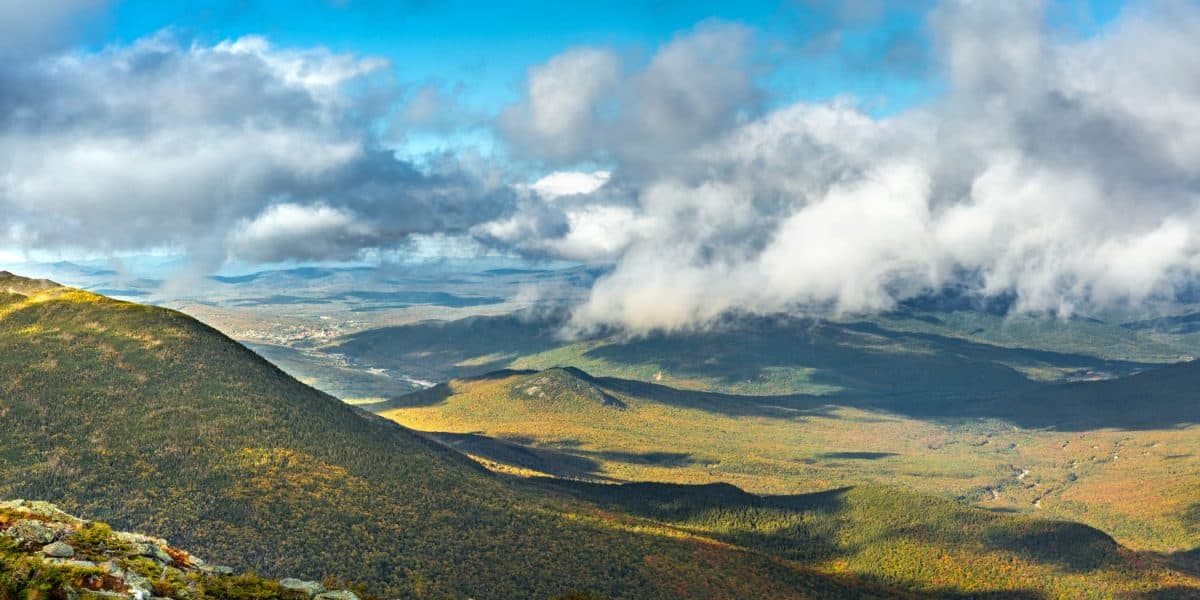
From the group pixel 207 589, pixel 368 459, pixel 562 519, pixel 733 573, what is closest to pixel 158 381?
pixel 368 459

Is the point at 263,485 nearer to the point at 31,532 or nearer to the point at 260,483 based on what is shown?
the point at 260,483

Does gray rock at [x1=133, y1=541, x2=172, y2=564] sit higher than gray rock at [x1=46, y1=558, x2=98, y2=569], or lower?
lower

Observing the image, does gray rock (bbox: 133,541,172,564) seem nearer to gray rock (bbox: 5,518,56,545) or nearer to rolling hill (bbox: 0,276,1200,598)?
gray rock (bbox: 5,518,56,545)

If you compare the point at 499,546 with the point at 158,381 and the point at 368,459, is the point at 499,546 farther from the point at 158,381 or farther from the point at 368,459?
the point at 158,381

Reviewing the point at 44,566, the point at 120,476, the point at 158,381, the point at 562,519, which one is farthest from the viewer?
the point at 562,519

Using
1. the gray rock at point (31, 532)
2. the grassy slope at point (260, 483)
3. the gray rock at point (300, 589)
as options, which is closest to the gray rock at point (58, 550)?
the gray rock at point (31, 532)

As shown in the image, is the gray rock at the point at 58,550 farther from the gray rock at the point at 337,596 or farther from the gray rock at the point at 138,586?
the gray rock at the point at 337,596

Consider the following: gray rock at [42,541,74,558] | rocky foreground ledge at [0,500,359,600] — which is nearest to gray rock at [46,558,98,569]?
rocky foreground ledge at [0,500,359,600]
